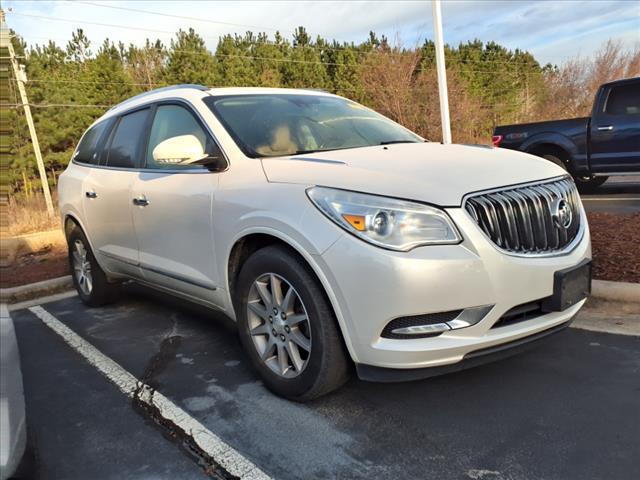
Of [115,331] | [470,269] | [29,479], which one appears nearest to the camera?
[29,479]

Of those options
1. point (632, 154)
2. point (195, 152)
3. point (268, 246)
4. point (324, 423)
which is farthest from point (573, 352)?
point (632, 154)

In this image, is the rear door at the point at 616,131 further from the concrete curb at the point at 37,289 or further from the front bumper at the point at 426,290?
the concrete curb at the point at 37,289

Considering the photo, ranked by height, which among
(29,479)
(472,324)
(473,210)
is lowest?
(29,479)

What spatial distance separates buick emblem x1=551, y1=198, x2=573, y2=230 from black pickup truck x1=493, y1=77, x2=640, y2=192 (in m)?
6.73

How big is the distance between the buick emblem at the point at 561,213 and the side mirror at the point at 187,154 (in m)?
1.88

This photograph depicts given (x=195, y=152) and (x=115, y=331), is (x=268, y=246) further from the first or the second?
(x=115, y=331)

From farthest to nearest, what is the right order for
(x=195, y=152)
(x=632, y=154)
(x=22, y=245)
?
(x=22, y=245)
(x=632, y=154)
(x=195, y=152)

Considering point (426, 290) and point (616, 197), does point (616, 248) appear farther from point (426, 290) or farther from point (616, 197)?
point (616, 197)

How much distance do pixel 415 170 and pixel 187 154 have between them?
4.61ft

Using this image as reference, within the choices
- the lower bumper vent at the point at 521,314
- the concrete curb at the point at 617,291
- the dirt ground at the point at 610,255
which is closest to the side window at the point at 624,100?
the dirt ground at the point at 610,255

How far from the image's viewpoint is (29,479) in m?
2.18

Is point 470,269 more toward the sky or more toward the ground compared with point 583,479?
more toward the sky

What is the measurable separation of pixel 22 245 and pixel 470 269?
994 cm

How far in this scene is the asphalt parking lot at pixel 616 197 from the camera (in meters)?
7.61
